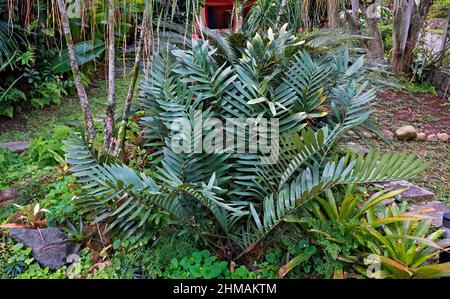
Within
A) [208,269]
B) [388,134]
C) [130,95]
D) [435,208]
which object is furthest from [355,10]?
[208,269]

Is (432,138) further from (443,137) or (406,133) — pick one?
(406,133)

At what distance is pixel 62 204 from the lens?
1.84 metres

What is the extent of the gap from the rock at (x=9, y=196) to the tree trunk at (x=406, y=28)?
469 centimetres

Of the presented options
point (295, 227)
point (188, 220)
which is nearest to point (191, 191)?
point (188, 220)

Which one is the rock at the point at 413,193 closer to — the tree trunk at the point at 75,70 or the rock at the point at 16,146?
the tree trunk at the point at 75,70

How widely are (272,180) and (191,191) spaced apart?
1.47ft

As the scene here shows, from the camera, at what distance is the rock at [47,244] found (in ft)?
5.39

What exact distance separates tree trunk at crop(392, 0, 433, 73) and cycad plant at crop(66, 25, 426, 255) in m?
3.25

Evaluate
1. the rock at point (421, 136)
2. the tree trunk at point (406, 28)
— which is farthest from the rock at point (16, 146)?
the tree trunk at point (406, 28)

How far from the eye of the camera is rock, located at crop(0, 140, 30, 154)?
A: 8.80 ft

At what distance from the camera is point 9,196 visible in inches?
80.4

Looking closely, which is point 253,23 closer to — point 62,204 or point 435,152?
point 435,152

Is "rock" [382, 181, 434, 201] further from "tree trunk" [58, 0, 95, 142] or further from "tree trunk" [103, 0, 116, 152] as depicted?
"tree trunk" [58, 0, 95, 142]

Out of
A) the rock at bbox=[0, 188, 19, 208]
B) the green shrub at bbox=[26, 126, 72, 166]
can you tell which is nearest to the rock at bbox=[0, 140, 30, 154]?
the green shrub at bbox=[26, 126, 72, 166]
